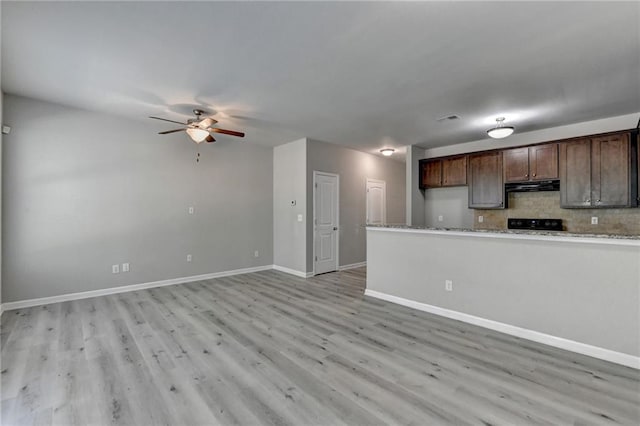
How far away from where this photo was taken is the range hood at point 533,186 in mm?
4832

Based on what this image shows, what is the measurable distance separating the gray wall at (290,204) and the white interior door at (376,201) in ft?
6.67

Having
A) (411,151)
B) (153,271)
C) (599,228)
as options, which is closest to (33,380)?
(153,271)

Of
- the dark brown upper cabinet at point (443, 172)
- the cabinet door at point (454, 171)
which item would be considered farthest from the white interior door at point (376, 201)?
the cabinet door at point (454, 171)

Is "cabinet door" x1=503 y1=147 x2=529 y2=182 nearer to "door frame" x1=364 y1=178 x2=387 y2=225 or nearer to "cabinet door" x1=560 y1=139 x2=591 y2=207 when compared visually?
"cabinet door" x1=560 y1=139 x2=591 y2=207

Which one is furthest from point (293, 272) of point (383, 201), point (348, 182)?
point (383, 201)

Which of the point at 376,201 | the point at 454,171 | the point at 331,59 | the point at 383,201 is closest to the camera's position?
the point at 331,59

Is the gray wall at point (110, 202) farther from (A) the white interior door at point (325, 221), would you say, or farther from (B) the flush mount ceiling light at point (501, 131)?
(B) the flush mount ceiling light at point (501, 131)

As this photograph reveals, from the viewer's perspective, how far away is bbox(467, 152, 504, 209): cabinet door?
17.6 feet

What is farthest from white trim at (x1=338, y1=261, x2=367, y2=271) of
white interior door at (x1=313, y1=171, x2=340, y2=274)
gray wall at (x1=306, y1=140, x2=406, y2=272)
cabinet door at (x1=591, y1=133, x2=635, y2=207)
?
cabinet door at (x1=591, y1=133, x2=635, y2=207)

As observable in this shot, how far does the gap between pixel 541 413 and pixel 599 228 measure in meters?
4.10

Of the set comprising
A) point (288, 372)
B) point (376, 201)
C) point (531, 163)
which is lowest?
point (288, 372)

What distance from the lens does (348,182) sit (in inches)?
266

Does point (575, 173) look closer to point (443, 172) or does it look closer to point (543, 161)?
point (543, 161)

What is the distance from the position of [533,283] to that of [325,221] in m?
3.90
